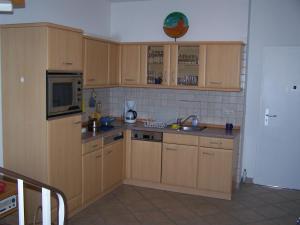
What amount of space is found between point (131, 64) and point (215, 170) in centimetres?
201

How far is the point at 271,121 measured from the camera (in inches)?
204

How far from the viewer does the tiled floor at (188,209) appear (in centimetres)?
400

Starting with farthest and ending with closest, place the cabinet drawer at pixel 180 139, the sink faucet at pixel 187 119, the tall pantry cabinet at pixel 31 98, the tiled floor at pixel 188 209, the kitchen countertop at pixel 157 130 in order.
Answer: the sink faucet at pixel 187 119 → the cabinet drawer at pixel 180 139 → the kitchen countertop at pixel 157 130 → the tiled floor at pixel 188 209 → the tall pantry cabinet at pixel 31 98

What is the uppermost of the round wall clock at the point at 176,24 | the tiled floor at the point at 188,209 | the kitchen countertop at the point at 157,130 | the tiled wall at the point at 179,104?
the round wall clock at the point at 176,24

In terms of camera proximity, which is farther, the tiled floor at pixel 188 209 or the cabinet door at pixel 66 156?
the tiled floor at pixel 188 209

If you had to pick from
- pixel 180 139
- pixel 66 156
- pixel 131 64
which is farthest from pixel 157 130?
pixel 66 156

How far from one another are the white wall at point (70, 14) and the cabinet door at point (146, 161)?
6.10ft

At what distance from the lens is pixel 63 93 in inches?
Answer: 146

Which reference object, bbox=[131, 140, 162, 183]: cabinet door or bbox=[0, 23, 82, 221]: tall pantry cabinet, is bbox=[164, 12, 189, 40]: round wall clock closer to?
bbox=[131, 140, 162, 183]: cabinet door

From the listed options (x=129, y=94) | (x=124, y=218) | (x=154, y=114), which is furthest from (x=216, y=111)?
(x=124, y=218)

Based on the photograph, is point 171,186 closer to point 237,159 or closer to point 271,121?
point 237,159

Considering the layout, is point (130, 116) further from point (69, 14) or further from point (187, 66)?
point (69, 14)

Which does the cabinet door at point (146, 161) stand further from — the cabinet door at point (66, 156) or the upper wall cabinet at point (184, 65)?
the cabinet door at point (66, 156)

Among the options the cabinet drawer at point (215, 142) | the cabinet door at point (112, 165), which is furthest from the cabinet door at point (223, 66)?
the cabinet door at point (112, 165)
